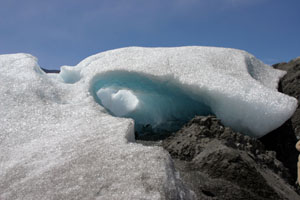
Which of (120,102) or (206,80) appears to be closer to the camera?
(206,80)

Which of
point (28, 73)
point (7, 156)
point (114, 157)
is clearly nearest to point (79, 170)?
point (114, 157)

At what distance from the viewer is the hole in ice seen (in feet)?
14.4

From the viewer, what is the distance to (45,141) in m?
2.61

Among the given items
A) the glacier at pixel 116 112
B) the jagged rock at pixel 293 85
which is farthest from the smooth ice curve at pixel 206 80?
the jagged rock at pixel 293 85

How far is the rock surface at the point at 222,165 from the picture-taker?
7.48 feet

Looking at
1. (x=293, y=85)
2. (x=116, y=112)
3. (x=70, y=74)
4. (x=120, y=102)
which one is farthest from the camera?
(x=120, y=102)

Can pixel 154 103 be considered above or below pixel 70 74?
below

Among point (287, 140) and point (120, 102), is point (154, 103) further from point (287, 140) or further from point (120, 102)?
point (287, 140)

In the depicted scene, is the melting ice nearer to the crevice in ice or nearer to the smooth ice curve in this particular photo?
the smooth ice curve

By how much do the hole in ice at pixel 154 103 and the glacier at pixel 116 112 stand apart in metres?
0.02

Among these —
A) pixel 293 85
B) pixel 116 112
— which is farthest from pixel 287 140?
pixel 116 112

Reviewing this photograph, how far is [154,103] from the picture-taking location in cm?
555

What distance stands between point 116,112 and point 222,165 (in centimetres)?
397

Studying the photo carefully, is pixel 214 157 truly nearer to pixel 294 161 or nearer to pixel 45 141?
pixel 45 141
